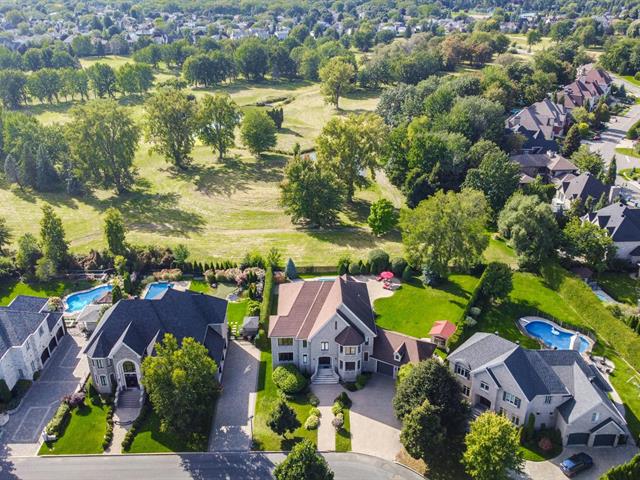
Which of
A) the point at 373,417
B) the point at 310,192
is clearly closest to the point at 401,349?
the point at 373,417

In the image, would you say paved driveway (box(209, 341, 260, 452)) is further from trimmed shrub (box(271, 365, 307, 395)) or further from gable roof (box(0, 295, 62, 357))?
gable roof (box(0, 295, 62, 357))

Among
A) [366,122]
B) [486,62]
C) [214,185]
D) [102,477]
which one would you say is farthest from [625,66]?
[102,477]

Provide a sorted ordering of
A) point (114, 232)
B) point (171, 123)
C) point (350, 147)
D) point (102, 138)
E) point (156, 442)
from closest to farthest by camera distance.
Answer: point (156, 442)
point (114, 232)
point (350, 147)
point (102, 138)
point (171, 123)

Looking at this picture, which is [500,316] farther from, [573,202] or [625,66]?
[625,66]

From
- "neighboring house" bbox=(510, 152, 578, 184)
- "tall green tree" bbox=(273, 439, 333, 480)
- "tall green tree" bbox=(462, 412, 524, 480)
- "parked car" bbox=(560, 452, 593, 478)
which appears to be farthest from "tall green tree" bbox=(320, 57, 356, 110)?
"tall green tree" bbox=(273, 439, 333, 480)

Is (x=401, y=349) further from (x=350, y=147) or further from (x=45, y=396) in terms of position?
(x=350, y=147)

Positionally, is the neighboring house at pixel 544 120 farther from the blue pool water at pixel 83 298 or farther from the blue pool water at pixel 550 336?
the blue pool water at pixel 83 298
